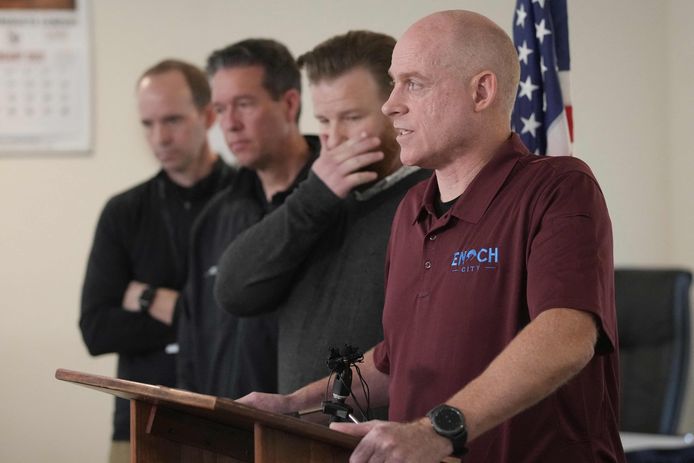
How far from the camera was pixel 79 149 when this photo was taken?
4.34 metres

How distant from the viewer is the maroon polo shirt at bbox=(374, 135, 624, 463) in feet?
4.64

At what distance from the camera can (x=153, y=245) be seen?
324cm

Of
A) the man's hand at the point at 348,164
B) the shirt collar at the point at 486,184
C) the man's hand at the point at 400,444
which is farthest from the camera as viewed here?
the man's hand at the point at 348,164

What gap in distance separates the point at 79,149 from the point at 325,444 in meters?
3.30

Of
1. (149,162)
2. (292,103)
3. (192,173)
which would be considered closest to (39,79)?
(149,162)

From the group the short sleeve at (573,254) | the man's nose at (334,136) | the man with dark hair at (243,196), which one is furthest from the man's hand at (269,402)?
the man with dark hair at (243,196)

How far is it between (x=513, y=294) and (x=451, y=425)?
0.29 meters

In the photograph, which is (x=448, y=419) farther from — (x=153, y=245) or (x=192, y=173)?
(x=192, y=173)

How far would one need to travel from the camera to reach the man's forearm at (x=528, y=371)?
1288mm

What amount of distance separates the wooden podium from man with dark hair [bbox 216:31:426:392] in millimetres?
647

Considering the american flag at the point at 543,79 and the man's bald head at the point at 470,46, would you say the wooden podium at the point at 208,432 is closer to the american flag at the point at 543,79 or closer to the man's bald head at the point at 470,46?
the man's bald head at the point at 470,46

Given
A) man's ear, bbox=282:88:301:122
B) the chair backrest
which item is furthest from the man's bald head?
the chair backrest

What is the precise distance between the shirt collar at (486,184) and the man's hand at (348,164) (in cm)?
58

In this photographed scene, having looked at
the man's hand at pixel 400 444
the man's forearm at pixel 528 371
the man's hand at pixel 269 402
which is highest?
the man's forearm at pixel 528 371
